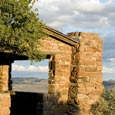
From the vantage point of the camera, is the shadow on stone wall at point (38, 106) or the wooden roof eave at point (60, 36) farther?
the shadow on stone wall at point (38, 106)

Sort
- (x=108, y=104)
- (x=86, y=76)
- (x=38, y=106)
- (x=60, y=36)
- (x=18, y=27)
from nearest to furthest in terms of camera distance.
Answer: (x=18, y=27)
(x=108, y=104)
(x=60, y=36)
(x=86, y=76)
(x=38, y=106)

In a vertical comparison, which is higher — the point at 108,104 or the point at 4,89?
the point at 4,89

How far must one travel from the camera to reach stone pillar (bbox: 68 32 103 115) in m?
28.0

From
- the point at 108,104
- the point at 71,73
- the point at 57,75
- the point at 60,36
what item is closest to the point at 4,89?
the point at 57,75

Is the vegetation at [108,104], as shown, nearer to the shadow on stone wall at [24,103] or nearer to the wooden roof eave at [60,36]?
the wooden roof eave at [60,36]

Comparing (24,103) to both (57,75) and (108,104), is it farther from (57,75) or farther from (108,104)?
(108,104)

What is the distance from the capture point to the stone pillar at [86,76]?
28.0 m

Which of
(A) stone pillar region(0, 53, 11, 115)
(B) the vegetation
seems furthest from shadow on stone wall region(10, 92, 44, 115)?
(B) the vegetation

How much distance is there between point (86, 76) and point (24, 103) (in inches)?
257

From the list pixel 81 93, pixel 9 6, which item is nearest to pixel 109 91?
pixel 81 93

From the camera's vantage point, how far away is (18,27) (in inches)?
890

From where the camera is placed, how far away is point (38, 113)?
95.5 feet

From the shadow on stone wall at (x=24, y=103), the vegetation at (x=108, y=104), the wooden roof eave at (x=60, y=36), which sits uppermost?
the wooden roof eave at (x=60, y=36)

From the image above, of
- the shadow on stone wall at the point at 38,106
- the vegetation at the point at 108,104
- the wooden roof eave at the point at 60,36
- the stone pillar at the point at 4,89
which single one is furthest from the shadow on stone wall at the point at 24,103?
the vegetation at the point at 108,104
